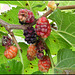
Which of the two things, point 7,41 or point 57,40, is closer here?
point 7,41

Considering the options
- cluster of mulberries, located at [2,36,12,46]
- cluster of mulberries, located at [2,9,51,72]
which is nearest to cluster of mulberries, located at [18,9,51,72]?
cluster of mulberries, located at [2,9,51,72]

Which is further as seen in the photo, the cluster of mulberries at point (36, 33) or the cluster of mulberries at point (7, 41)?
the cluster of mulberries at point (7, 41)

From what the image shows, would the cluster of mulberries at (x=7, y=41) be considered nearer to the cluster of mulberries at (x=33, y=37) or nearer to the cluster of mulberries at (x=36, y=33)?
the cluster of mulberries at (x=33, y=37)

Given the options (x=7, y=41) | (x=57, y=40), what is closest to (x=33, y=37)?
(x=7, y=41)

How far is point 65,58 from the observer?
84 cm

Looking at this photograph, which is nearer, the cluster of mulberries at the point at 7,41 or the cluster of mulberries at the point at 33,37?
the cluster of mulberries at the point at 33,37

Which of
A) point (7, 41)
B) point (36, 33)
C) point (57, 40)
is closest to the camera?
point (36, 33)

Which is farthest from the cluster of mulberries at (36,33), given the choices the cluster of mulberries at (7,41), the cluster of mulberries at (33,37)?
the cluster of mulberries at (7,41)

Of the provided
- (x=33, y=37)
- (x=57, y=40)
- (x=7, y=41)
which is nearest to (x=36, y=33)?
(x=33, y=37)

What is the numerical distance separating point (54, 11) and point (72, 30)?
17 centimetres

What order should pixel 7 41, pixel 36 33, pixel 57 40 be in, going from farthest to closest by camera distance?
pixel 57 40 < pixel 7 41 < pixel 36 33

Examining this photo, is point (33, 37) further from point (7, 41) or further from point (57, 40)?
point (57, 40)

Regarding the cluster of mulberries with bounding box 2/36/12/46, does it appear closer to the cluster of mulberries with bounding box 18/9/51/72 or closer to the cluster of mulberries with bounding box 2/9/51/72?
the cluster of mulberries with bounding box 2/9/51/72

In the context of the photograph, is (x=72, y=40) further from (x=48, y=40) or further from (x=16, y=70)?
(x=16, y=70)
